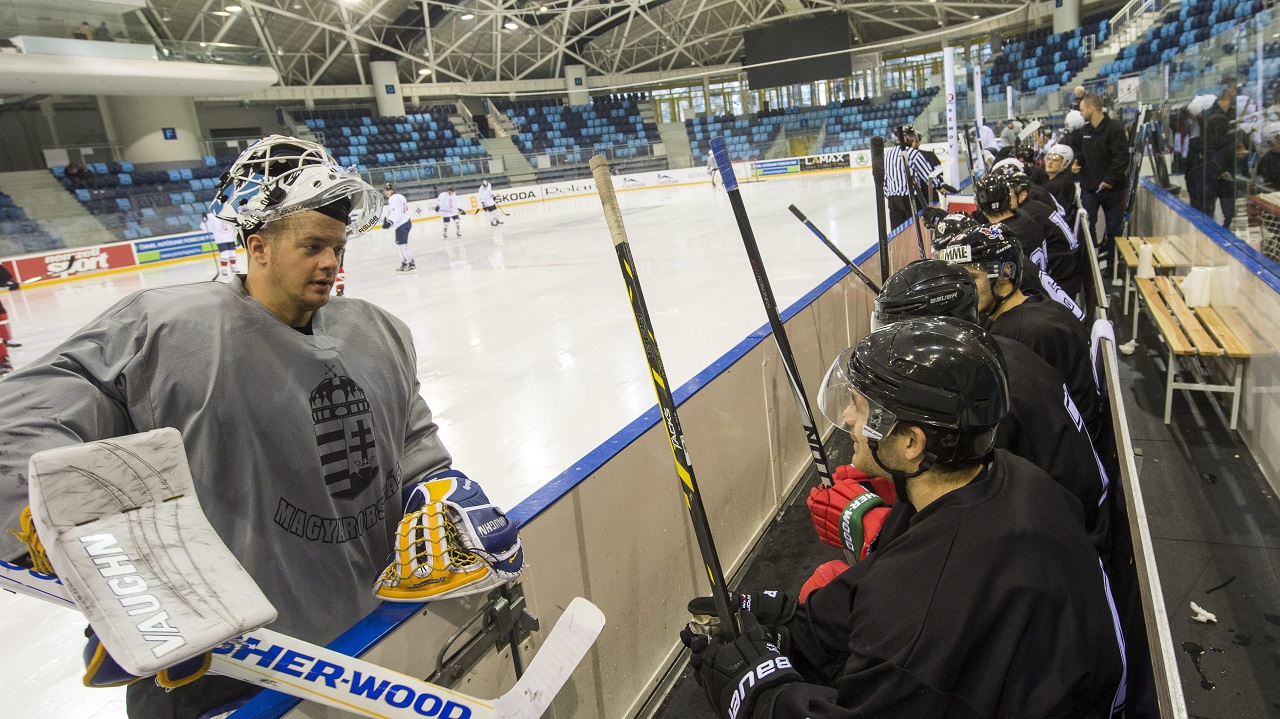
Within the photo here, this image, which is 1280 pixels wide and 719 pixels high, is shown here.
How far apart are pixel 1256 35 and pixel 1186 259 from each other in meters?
1.74

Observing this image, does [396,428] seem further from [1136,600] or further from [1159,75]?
[1159,75]

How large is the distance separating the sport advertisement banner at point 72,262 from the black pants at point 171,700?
53.1 ft

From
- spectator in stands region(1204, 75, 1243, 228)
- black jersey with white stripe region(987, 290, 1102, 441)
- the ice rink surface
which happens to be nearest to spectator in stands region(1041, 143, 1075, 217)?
spectator in stands region(1204, 75, 1243, 228)

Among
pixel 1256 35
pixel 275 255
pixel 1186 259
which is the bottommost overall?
pixel 1186 259

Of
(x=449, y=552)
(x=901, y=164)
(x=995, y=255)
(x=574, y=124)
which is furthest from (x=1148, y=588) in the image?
(x=574, y=124)

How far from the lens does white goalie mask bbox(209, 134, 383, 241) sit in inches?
48.5

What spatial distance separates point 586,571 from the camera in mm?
1874

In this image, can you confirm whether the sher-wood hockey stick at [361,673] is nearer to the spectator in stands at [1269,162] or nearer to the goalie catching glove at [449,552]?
the goalie catching glove at [449,552]

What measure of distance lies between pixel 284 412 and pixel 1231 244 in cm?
477

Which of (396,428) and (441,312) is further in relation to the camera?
(441,312)

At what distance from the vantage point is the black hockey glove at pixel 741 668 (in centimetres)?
135

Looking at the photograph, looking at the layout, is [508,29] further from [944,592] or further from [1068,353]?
[944,592]

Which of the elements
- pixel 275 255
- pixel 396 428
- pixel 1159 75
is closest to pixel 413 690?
pixel 396 428

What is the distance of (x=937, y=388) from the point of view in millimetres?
1290
